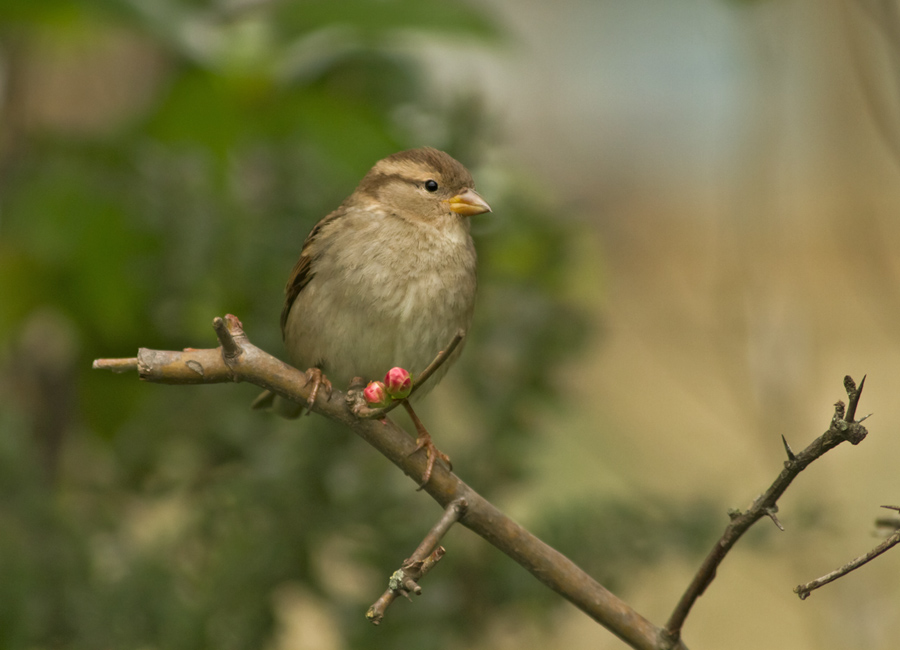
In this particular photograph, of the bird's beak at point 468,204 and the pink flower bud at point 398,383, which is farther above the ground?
the bird's beak at point 468,204

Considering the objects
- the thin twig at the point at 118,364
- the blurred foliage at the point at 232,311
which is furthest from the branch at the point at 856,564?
the blurred foliage at the point at 232,311

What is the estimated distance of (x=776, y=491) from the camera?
1329 millimetres

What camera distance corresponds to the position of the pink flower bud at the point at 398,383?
4.54 feet

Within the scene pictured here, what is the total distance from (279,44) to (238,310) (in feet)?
2.72

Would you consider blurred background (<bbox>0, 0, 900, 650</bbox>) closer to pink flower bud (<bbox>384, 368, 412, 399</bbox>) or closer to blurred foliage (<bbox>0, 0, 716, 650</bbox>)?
blurred foliage (<bbox>0, 0, 716, 650</bbox>)

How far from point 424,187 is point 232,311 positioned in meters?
0.83

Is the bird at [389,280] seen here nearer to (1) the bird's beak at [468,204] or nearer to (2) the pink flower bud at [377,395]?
(1) the bird's beak at [468,204]

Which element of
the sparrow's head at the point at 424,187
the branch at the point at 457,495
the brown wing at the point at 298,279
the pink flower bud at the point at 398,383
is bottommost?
the branch at the point at 457,495

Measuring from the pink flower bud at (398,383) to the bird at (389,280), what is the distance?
33.0 inches

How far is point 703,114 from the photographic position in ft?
24.0

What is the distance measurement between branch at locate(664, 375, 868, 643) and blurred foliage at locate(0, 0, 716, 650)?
5.25ft

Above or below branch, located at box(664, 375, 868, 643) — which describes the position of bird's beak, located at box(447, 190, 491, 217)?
above

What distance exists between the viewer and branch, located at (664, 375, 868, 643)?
121 centimetres

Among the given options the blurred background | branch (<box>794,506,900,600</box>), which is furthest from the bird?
branch (<box>794,506,900,600</box>)
